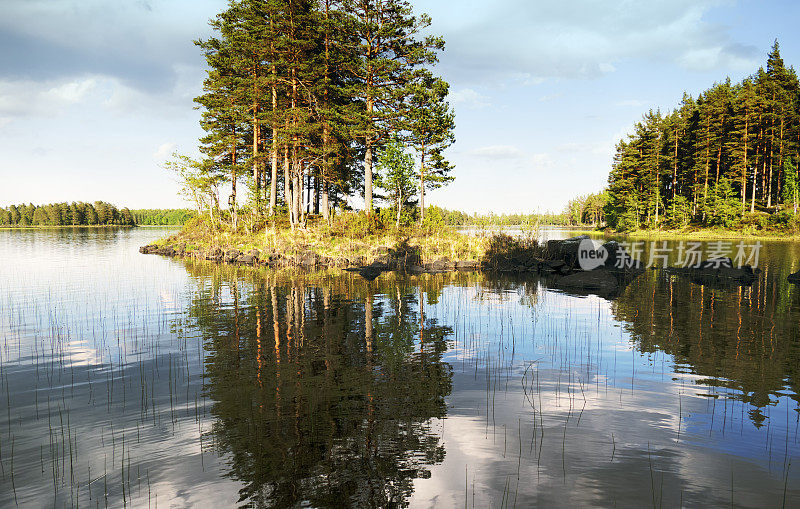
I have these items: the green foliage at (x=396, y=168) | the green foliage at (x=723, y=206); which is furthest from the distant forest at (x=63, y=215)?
the green foliage at (x=723, y=206)

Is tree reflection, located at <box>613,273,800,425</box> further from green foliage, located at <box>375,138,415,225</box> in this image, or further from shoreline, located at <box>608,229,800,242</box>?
shoreline, located at <box>608,229,800,242</box>

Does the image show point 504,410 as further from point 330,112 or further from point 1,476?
point 330,112

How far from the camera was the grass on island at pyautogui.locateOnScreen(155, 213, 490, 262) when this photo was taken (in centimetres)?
3300

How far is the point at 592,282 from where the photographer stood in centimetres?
2209

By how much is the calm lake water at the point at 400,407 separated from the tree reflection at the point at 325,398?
0.13 feet

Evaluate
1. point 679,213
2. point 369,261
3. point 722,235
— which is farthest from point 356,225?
point 679,213

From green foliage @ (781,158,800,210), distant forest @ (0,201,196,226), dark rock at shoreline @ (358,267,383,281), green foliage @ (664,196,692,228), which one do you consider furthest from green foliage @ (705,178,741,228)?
distant forest @ (0,201,196,226)

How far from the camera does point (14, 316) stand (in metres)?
14.9

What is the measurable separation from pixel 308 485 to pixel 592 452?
3834mm

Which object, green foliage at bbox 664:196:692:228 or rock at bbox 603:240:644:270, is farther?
green foliage at bbox 664:196:692:228

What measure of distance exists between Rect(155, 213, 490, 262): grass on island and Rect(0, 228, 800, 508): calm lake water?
17506 mm

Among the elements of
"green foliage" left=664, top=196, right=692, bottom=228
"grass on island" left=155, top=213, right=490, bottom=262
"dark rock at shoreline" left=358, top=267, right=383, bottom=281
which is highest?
"green foliage" left=664, top=196, right=692, bottom=228

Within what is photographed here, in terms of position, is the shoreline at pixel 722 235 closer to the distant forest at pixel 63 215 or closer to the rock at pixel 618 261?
the rock at pixel 618 261

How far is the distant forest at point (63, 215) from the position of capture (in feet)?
579
